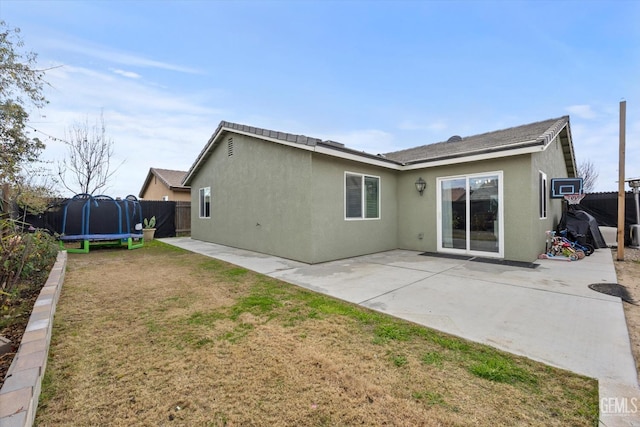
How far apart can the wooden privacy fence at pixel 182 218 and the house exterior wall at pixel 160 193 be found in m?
3.23

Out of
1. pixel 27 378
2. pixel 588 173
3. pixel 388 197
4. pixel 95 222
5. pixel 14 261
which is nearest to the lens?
pixel 27 378

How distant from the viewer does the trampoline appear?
9.02m

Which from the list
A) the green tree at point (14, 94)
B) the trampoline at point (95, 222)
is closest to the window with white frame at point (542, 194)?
the green tree at point (14, 94)

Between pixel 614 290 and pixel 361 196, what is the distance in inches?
211

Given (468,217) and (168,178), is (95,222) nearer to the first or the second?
(468,217)

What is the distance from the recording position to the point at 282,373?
7.58 feet

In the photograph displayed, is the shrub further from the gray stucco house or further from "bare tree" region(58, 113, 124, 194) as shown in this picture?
"bare tree" region(58, 113, 124, 194)

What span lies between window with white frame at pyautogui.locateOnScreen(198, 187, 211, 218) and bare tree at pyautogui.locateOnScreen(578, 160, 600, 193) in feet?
101

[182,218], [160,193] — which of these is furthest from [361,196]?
[160,193]

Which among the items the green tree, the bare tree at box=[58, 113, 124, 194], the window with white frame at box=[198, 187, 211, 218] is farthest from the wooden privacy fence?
the green tree

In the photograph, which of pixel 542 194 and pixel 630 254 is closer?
pixel 542 194

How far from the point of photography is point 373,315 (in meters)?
3.51

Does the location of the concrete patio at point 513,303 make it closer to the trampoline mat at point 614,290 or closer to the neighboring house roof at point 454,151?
the trampoline mat at point 614,290

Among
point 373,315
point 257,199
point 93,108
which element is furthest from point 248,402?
point 93,108
